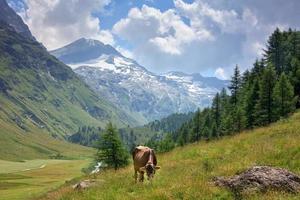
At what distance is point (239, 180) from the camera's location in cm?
1688

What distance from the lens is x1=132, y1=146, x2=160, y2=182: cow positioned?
21859mm

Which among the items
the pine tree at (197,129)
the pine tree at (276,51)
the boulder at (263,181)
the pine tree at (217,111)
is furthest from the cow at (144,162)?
the pine tree at (197,129)

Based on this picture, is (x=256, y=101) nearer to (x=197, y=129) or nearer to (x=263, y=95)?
(x=263, y=95)

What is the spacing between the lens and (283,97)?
72.6 meters

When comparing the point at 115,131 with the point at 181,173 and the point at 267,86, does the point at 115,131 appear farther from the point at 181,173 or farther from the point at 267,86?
the point at 181,173

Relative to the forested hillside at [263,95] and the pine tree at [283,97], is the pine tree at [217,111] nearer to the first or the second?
the forested hillside at [263,95]

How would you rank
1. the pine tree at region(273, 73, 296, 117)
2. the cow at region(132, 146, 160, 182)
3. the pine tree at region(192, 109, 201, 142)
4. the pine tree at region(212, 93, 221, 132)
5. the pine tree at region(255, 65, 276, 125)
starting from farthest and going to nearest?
the pine tree at region(192, 109, 201, 142) < the pine tree at region(212, 93, 221, 132) < the pine tree at region(255, 65, 276, 125) < the pine tree at region(273, 73, 296, 117) < the cow at region(132, 146, 160, 182)

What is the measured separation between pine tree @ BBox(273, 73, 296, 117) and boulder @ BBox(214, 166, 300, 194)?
5709cm

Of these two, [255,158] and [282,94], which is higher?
[282,94]

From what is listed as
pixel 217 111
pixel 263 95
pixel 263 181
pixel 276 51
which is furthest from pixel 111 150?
pixel 276 51

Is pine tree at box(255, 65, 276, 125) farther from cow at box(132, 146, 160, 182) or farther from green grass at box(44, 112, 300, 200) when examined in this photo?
cow at box(132, 146, 160, 182)

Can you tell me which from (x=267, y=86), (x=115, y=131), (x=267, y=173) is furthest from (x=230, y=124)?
(x=267, y=173)

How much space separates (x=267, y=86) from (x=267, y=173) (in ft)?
196

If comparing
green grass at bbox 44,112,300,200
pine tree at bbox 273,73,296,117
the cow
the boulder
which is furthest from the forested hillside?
the boulder
